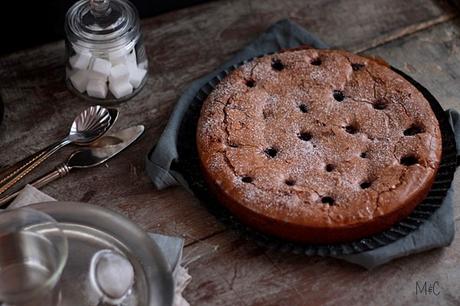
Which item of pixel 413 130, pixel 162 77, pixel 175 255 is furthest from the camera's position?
pixel 162 77

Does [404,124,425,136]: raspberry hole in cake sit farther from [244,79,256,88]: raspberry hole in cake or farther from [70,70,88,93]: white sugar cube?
[70,70,88,93]: white sugar cube

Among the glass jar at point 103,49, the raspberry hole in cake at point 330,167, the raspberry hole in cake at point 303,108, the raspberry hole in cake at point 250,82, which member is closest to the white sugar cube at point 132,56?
the glass jar at point 103,49

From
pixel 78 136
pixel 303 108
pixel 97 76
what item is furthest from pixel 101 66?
pixel 303 108

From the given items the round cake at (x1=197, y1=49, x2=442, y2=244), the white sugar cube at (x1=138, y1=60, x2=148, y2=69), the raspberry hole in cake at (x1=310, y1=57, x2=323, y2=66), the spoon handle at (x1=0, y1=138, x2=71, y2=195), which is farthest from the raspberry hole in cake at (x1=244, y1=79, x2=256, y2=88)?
the spoon handle at (x1=0, y1=138, x2=71, y2=195)

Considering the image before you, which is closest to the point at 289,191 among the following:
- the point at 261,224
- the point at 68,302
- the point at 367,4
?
the point at 261,224

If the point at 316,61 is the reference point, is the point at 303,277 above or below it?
below

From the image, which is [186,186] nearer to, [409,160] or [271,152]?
[271,152]
